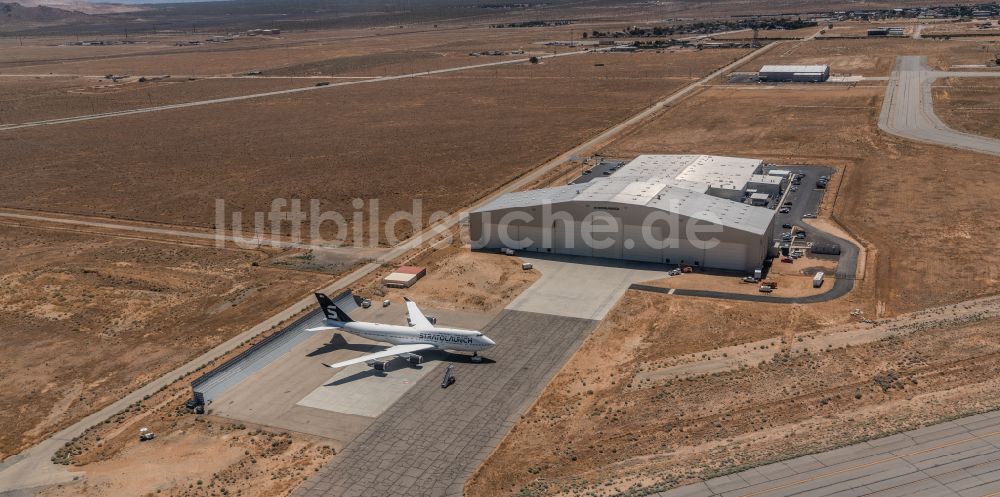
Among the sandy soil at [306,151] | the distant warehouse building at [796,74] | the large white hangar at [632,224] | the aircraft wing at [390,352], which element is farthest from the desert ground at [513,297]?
the distant warehouse building at [796,74]

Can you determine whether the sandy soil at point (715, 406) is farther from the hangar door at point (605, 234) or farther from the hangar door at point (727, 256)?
the hangar door at point (605, 234)

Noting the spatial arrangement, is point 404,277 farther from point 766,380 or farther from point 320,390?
point 766,380

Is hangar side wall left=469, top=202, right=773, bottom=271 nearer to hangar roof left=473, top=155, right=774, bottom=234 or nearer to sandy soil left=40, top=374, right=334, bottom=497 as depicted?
hangar roof left=473, top=155, right=774, bottom=234

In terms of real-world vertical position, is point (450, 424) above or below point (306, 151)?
below

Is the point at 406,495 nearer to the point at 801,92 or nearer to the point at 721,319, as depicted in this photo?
the point at 721,319

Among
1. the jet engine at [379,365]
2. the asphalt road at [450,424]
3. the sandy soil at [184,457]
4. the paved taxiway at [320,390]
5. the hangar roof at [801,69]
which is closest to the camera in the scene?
the asphalt road at [450,424]

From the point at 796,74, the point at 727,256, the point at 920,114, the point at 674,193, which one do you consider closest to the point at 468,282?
the point at 674,193

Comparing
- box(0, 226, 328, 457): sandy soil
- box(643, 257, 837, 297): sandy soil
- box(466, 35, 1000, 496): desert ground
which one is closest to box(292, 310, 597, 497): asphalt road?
box(466, 35, 1000, 496): desert ground

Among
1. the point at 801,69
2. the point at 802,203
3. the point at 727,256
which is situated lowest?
the point at 727,256
